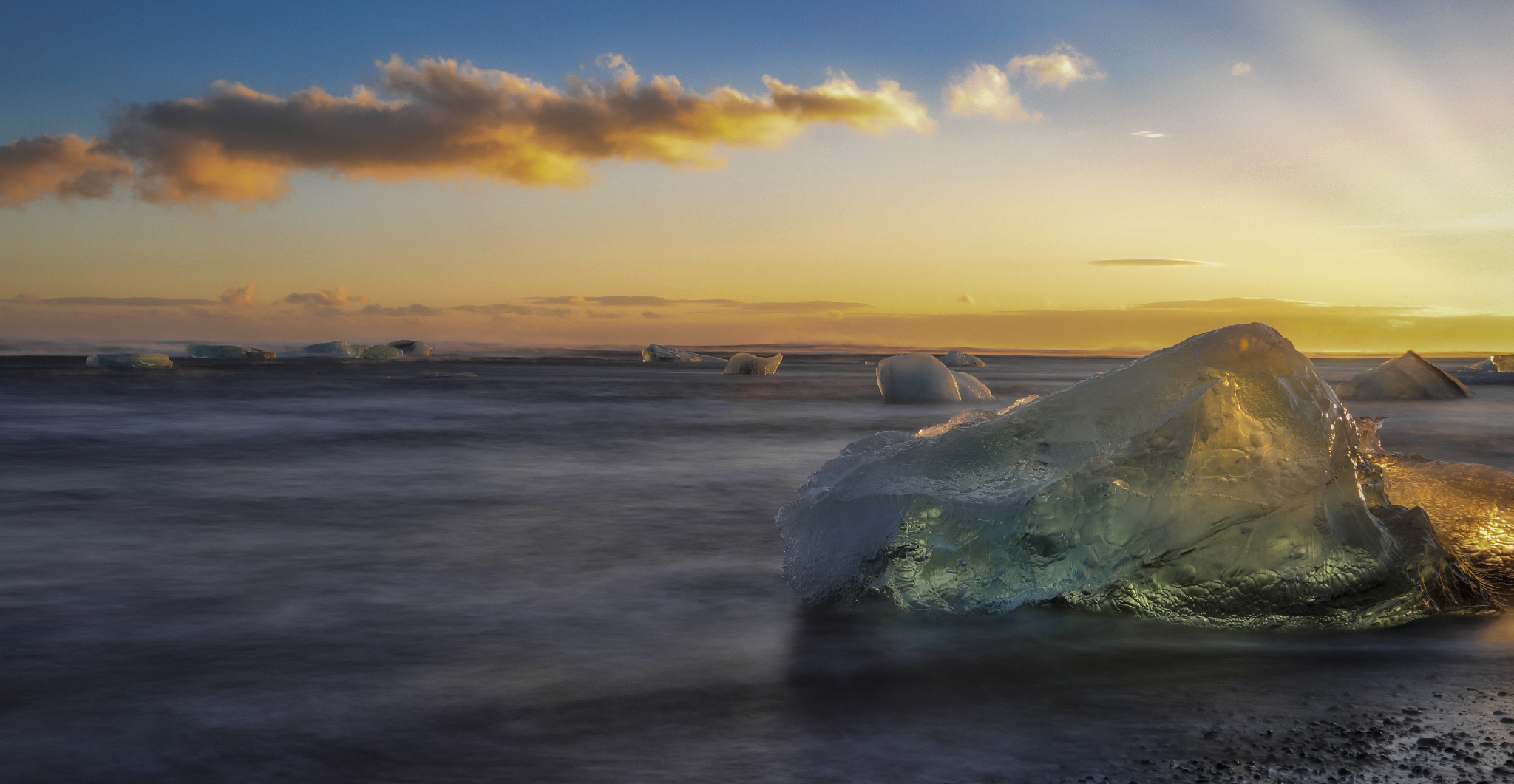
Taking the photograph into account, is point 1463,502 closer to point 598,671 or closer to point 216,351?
point 598,671

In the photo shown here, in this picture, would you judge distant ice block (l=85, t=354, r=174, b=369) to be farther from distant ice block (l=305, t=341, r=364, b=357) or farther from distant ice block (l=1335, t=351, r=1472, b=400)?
distant ice block (l=1335, t=351, r=1472, b=400)

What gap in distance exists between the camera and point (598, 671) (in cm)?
239

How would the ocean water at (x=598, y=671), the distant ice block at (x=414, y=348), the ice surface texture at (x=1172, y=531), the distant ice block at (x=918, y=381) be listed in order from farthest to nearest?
the distant ice block at (x=414, y=348) < the distant ice block at (x=918, y=381) < the ice surface texture at (x=1172, y=531) < the ocean water at (x=598, y=671)

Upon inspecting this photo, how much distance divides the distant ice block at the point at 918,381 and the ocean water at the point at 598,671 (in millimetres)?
9578

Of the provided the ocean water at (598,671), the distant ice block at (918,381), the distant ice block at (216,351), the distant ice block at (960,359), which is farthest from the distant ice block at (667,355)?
the ocean water at (598,671)

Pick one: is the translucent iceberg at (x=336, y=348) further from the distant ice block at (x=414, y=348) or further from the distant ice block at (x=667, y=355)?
the distant ice block at (x=667, y=355)

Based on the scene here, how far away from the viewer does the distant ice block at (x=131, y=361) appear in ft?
93.5

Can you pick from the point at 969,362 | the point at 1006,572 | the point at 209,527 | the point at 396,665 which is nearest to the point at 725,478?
the point at 209,527

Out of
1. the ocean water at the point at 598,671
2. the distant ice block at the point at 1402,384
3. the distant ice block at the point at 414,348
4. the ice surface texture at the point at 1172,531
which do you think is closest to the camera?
the ocean water at the point at 598,671

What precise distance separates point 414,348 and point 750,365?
104 feet

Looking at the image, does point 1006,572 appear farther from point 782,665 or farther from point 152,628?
point 152,628

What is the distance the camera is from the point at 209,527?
4418 mm

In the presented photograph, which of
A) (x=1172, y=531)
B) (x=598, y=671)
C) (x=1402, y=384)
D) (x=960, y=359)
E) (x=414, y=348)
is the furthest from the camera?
(x=414, y=348)

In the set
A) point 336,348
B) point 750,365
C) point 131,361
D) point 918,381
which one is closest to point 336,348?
point 336,348
